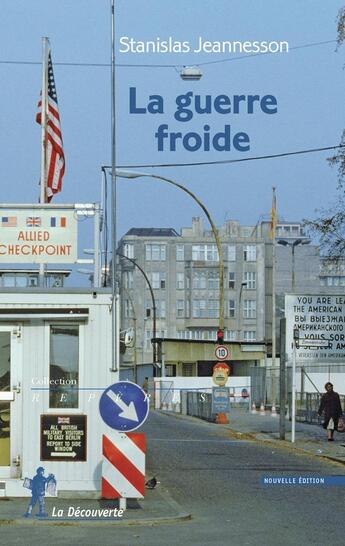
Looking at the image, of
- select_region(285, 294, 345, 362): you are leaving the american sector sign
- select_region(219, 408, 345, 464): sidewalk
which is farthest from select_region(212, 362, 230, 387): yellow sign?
select_region(285, 294, 345, 362): you are leaving the american sector sign

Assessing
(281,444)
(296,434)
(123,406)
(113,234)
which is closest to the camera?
(123,406)

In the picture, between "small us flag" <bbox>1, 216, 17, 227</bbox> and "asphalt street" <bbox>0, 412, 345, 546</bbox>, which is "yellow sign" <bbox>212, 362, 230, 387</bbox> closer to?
"asphalt street" <bbox>0, 412, 345, 546</bbox>

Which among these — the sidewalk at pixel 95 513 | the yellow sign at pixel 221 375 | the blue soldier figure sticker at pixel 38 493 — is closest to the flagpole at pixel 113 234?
the sidewalk at pixel 95 513

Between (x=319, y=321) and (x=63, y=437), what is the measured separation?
18350 millimetres

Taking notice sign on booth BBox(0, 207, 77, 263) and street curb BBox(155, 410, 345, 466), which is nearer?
notice sign on booth BBox(0, 207, 77, 263)

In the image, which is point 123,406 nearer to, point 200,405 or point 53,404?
point 53,404

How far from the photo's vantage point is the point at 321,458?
26.8 meters

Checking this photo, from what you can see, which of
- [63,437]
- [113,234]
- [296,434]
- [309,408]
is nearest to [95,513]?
[63,437]

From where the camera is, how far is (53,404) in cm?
1652

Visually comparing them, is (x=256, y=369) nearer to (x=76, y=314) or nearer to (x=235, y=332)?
(x=76, y=314)

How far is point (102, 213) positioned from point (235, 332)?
105743 mm

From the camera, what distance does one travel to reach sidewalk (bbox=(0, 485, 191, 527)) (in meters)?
14.2

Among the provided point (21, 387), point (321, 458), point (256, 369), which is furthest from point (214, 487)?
point (256, 369)

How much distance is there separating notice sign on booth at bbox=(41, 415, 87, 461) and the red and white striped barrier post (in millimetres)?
1421
